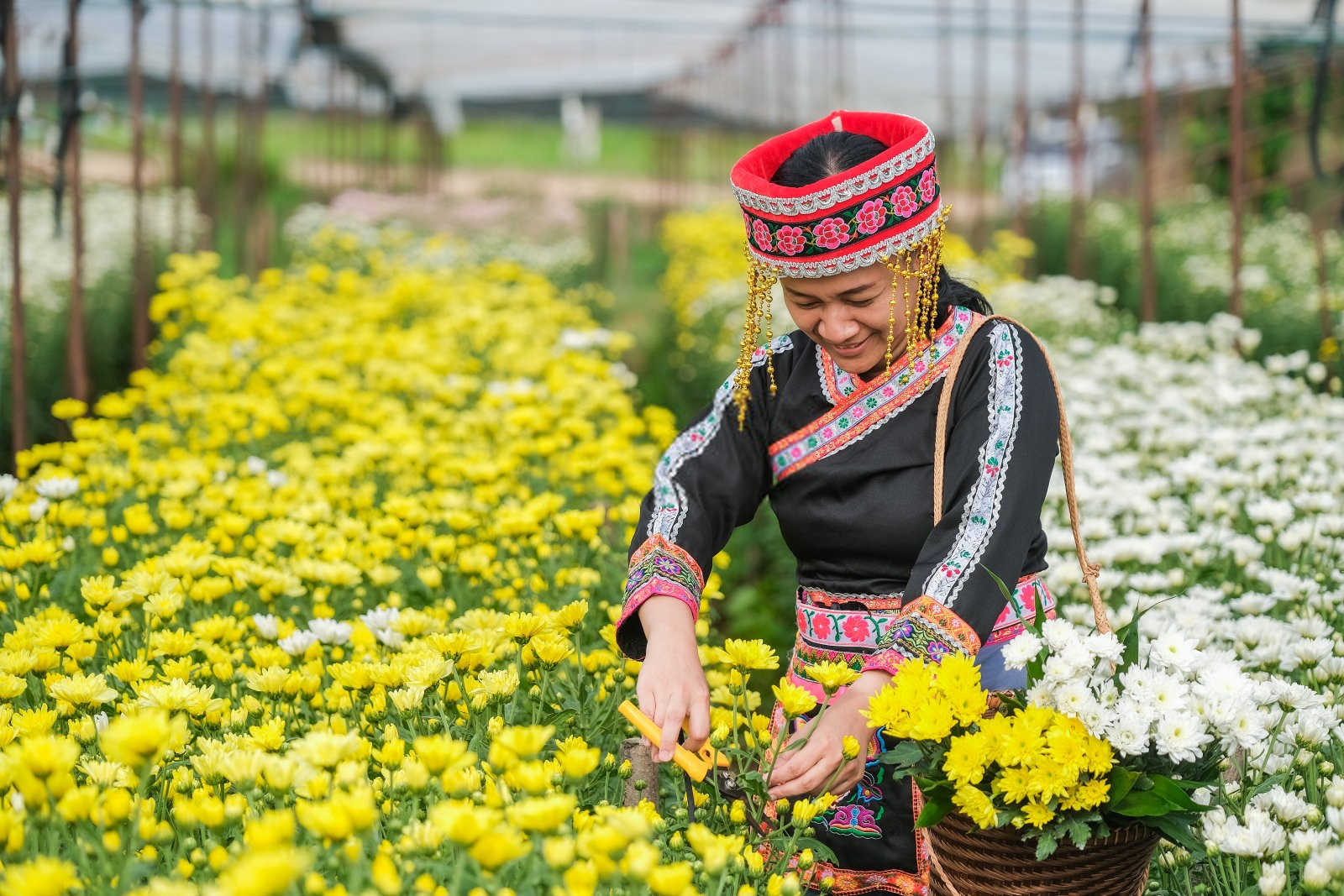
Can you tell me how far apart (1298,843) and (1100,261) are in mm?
9806

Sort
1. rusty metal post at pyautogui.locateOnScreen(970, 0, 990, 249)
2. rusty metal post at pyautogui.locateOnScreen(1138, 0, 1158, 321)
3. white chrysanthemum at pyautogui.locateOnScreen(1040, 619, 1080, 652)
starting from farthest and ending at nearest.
A: rusty metal post at pyautogui.locateOnScreen(970, 0, 990, 249)
rusty metal post at pyautogui.locateOnScreen(1138, 0, 1158, 321)
white chrysanthemum at pyautogui.locateOnScreen(1040, 619, 1080, 652)

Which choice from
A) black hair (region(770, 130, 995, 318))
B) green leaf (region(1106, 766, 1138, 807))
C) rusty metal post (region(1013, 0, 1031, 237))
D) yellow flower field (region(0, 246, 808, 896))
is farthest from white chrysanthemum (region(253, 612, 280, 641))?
rusty metal post (region(1013, 0, 1031, 237))

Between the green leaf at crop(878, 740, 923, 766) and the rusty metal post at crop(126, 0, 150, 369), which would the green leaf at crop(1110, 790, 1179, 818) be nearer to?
the green leaf at crop(878, 740, 923, 766)

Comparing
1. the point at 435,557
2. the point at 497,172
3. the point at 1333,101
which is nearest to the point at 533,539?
the point at 435,557

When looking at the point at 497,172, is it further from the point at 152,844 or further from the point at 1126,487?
the point at 152,844

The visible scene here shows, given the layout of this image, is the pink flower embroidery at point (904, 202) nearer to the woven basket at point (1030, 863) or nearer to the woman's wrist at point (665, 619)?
the woman's wrist at point (665, 619)

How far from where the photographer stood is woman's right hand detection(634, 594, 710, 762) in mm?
1808

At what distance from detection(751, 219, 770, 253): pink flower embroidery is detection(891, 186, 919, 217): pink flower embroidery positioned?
0.60 ft

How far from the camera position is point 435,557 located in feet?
9.12

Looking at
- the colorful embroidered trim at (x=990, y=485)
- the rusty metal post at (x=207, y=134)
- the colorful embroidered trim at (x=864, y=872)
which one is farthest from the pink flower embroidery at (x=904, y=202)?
the rusty metal post at (x=207, y=134)

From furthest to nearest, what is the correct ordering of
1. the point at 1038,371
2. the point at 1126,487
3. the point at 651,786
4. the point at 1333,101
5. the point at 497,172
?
the point at 497,172 → the point at 1333,101 → the point at 1126,487 → the point at 1038,371 → the point at 651,786

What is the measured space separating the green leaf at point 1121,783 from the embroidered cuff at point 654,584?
666 mm

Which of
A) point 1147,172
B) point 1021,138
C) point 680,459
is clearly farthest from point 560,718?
point 1021,138

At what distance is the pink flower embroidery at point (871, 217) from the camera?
194 cm
